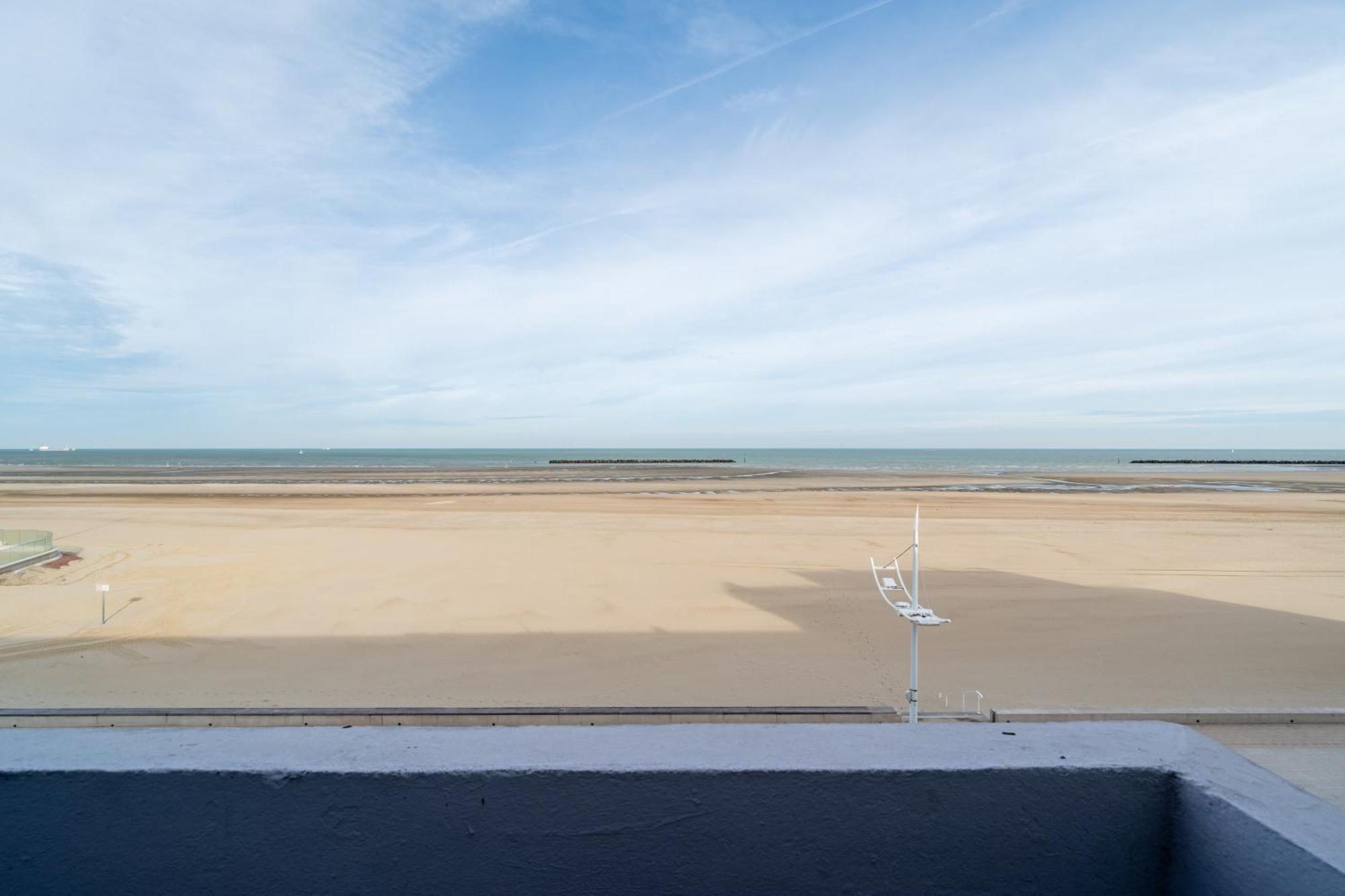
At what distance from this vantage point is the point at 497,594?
1527cm

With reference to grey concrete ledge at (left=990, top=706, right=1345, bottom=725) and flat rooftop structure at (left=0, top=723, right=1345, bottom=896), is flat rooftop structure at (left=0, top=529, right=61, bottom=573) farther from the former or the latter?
grey concrete ledge at (left=990, top=706, right=1345, bottom=725)

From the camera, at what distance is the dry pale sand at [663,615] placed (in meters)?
10.1

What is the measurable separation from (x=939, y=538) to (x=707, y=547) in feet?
24.9

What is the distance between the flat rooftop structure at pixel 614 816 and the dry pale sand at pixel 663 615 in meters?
8.01

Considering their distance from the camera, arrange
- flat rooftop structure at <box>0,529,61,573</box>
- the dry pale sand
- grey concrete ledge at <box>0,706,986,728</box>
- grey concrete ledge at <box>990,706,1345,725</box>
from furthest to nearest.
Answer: flat rooftop structure at <box>0,529,61,573</box>
the dry pale sand
grey concrete ledge at <box>0,706,986,728</box>
grey concrete ledge at <box>990,706,1345,725</box>

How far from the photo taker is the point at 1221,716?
7367 millimetres

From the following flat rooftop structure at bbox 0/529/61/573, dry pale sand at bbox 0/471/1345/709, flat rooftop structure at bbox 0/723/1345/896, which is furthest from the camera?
flat rooftop structure at bbox 0/529/61/573

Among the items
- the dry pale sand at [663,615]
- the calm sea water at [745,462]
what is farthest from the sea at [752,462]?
the dry pale sand at [663,615]

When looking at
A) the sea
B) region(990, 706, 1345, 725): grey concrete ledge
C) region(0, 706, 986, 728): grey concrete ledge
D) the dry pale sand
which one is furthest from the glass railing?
the sea

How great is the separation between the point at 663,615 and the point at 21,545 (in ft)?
51.3

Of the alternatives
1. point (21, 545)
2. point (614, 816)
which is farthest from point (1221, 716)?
point (21, 545)

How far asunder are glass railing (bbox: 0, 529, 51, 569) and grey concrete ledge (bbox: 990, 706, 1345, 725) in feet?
66.7

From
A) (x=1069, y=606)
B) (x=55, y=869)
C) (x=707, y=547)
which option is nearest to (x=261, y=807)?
(x=55, y=869)

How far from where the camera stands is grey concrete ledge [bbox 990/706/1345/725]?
7.26m
